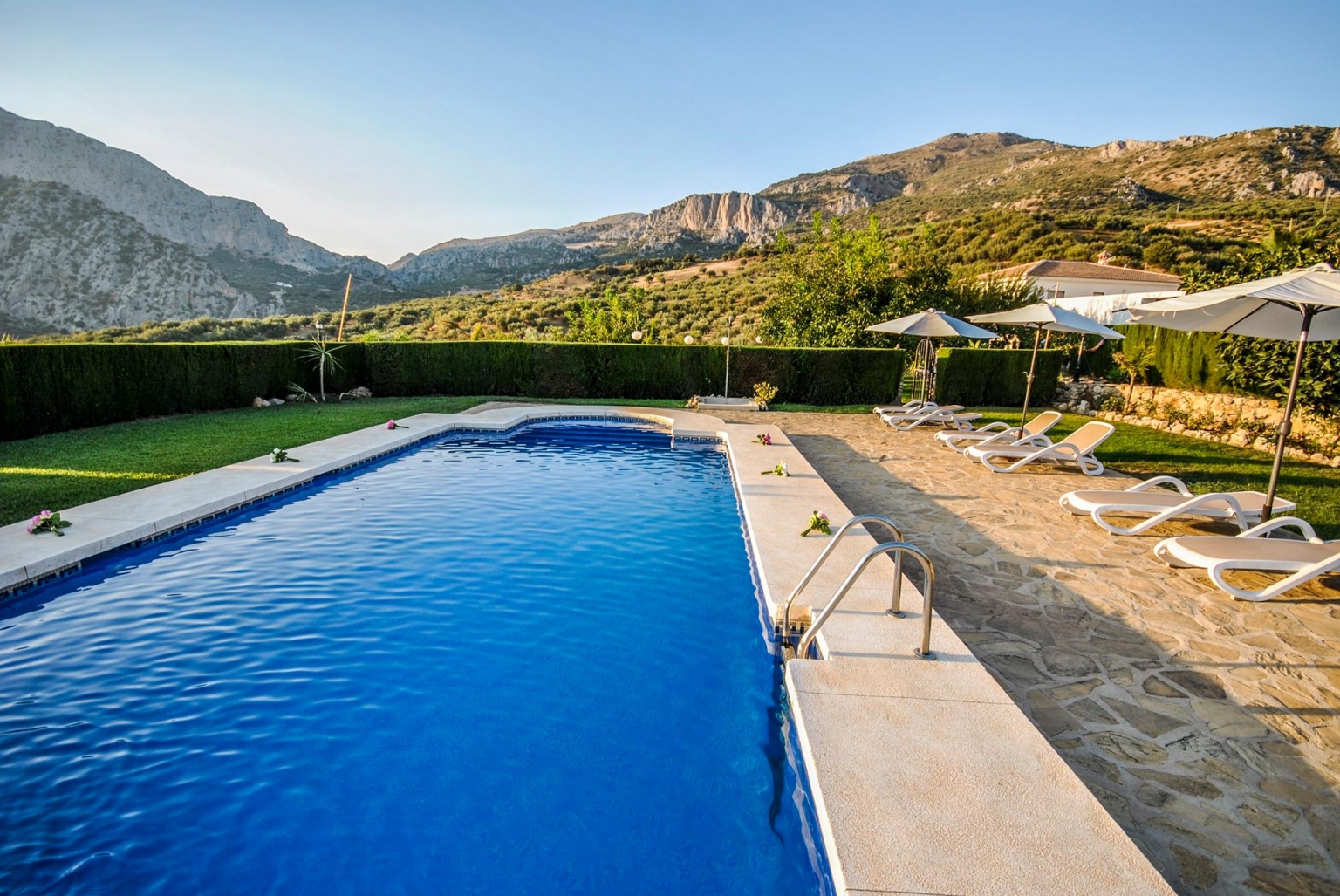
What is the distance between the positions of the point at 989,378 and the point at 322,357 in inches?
690

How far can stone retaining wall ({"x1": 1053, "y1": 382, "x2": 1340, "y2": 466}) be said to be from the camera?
947 cm

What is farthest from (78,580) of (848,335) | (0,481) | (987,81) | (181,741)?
(987,81)

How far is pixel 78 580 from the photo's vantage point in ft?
16.4

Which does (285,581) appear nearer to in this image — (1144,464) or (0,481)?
(0,481)

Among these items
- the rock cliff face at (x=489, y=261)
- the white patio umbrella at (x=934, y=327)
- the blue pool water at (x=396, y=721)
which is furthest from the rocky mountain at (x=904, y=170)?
the blue pool water at (x=396, y=721)

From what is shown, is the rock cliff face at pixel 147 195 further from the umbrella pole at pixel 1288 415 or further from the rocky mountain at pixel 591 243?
the umbrella pole at pixel 1288 415

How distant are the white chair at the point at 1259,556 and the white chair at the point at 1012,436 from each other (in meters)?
4.31

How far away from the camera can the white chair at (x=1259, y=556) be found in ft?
14.5

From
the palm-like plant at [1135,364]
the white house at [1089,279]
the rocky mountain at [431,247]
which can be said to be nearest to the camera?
the palm-like plant at [1135,364]

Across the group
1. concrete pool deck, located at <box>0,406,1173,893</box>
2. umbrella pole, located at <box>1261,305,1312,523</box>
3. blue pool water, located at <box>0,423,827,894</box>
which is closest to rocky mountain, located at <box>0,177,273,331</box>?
concrete pool deck, located at <box>0,406,1173,893</box>

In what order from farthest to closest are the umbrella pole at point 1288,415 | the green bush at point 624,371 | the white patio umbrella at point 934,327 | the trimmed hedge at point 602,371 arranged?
the green bush at point 624,371, the trimmed hedge at point 602,371, the white patio umbrella at point 934,327, the umbrella pole at point 1288,415

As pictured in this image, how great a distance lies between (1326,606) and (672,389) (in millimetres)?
14366

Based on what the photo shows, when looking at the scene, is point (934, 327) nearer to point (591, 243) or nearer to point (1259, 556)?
point (1259, 556)

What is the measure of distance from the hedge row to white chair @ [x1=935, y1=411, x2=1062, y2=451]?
140 inches
